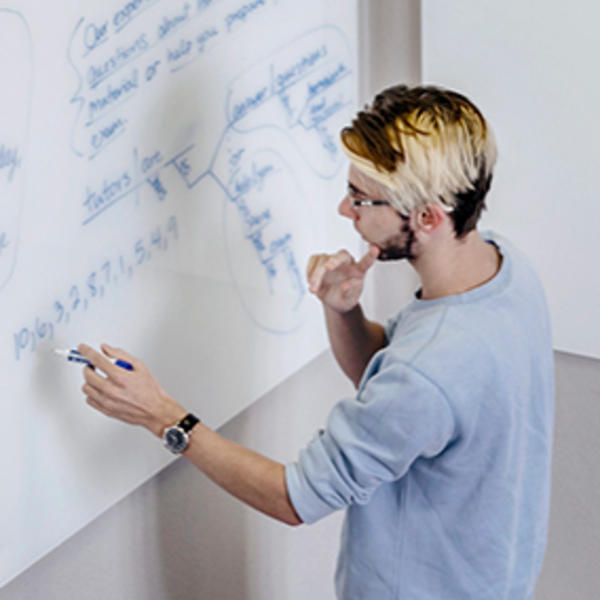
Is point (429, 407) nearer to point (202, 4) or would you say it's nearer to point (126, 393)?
point (126, 393)

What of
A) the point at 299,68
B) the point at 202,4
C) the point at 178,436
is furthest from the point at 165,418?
the point at 299,68

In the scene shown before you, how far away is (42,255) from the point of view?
32.5 inches

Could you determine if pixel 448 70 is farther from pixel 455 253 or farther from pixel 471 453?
pixel 471 453

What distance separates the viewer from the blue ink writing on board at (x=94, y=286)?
2.73ft

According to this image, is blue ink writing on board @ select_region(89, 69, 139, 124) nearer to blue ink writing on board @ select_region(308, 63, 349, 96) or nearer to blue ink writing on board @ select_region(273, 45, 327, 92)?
blue ink writing on board @ select_region(273, 45, 327, 92)

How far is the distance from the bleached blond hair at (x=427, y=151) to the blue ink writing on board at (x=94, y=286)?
26 centimetres

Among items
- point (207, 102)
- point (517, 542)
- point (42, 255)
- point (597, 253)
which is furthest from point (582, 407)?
point (42, 255)

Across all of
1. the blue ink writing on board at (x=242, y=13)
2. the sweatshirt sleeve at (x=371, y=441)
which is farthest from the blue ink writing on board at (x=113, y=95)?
the sweatshirt sleeve at (x=371, y=441)

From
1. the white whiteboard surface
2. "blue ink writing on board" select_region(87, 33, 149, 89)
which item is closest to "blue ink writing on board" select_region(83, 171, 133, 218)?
"blue ink writing on board" select_region(87, 33, 149, 89)

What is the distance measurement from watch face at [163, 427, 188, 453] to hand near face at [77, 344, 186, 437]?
0.01m

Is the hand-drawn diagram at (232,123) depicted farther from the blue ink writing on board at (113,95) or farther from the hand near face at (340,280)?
the hand near face at (340,280)

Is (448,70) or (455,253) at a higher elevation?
(448,70)

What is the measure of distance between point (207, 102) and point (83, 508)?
530mm

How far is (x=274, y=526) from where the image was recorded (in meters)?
1.38
